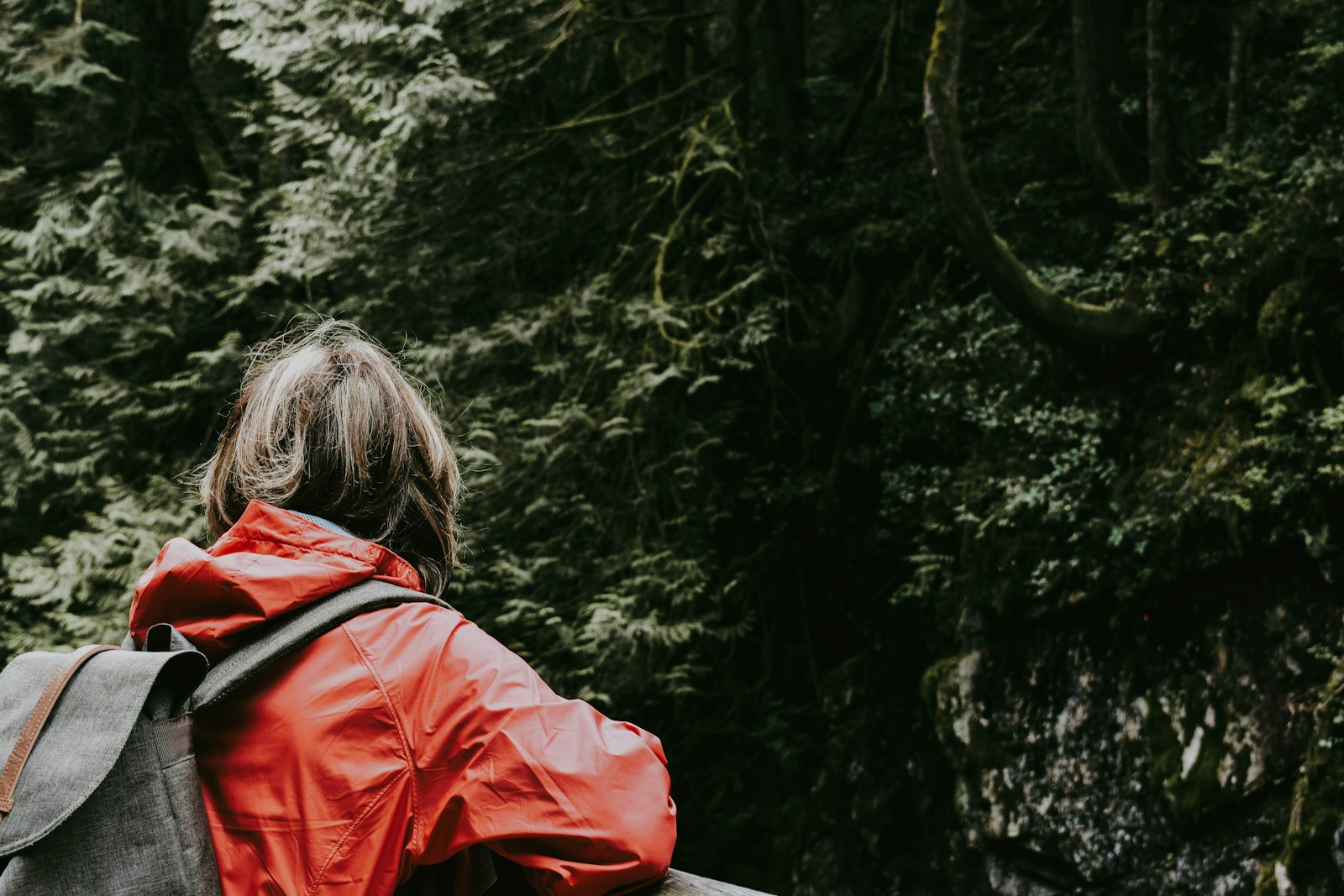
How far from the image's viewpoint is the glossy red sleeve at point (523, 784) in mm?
1212

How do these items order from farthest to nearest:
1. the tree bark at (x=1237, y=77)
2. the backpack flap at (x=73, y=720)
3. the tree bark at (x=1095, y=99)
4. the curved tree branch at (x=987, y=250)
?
the tree bark at (x=1095, y=99)
the tree bark at (x=1237, y=77)
the curved tree branch at (x=987, y=250)
the backpack flap at (x=73, y=720)

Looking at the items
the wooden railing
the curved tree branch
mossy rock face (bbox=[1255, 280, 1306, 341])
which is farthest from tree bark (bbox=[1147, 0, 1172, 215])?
the wooden railing

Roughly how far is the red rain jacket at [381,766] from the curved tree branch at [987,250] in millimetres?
5003

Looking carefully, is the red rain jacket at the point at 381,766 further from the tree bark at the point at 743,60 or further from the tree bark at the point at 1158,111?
the tree bark at the point at 743,60

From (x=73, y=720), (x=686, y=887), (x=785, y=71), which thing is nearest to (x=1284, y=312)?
(x=785, y=71)

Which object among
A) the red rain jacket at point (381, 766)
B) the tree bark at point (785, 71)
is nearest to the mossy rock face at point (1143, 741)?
the tree bark at point (785, 71)

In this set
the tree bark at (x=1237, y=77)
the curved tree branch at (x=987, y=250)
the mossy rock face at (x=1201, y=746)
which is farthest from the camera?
the tree bark at (x=1237, y=77)

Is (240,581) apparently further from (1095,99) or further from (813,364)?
(813,364)

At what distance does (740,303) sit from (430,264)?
202 centimetres

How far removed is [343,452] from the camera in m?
1.46

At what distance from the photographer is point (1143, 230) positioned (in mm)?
6203

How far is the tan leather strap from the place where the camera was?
1.09 meters

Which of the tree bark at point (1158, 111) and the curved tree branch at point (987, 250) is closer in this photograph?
the curved tree branch at point (987, 250)

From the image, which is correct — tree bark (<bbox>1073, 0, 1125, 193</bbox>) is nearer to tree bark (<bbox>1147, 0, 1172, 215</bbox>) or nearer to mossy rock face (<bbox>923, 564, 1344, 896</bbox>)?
tree bark (<bbox>1147, 0, 1172, 215</bbox>)
